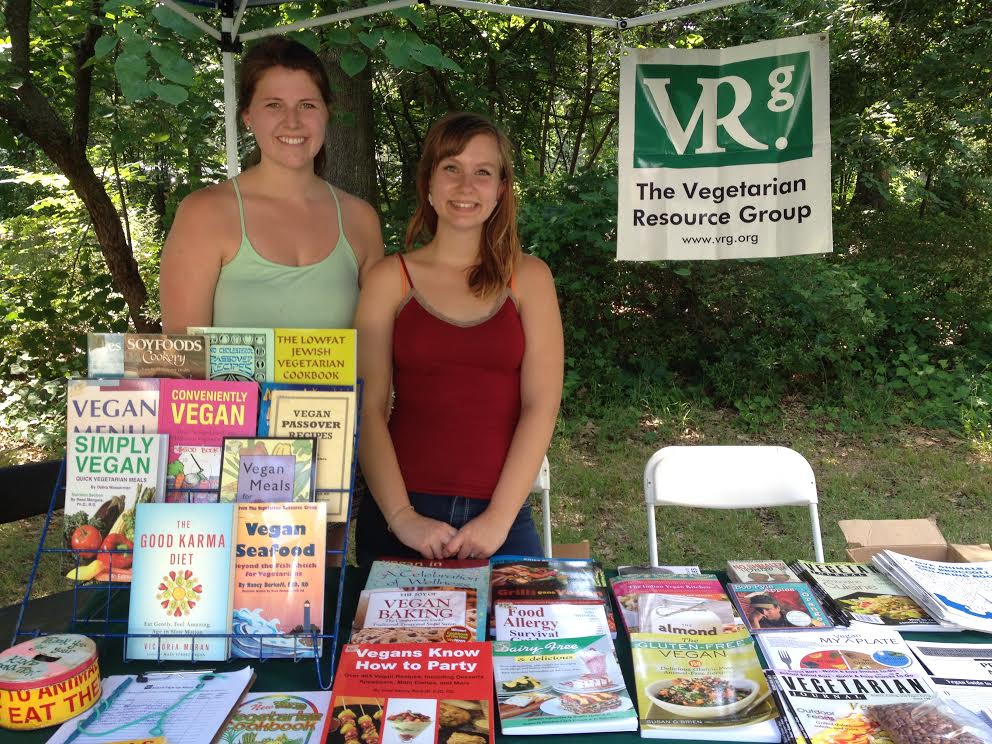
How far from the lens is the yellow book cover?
4.92 feet

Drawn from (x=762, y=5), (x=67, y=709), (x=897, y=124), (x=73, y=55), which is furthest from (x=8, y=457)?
(x=897, y=124)

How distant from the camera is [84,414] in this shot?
58.1 inches

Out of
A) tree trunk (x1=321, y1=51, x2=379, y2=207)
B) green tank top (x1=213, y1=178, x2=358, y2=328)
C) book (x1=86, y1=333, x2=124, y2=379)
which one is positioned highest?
tree trunk (x1=321, y1=51, x2=379, y2=207)

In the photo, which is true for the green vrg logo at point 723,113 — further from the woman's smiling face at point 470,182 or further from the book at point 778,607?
the book at point 778,607

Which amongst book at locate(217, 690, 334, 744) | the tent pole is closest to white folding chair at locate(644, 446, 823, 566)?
book at locate(217, 690, 334, 744)

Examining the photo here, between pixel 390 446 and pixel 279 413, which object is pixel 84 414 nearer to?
pixel 279 413

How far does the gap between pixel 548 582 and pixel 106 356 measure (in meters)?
1.03

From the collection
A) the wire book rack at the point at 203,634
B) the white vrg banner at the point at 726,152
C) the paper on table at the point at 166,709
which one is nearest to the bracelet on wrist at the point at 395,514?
the wire book rack at the point at 203,634

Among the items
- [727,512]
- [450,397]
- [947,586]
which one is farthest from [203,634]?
[727,512]

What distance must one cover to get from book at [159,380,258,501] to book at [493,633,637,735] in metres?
0.64

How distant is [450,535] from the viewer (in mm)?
1946

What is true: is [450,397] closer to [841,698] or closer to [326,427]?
[326,427]

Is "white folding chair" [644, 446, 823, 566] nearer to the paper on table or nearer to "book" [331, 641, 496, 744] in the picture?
"book" [331, 641, 496, 744]

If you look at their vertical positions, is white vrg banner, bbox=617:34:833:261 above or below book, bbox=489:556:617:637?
above
